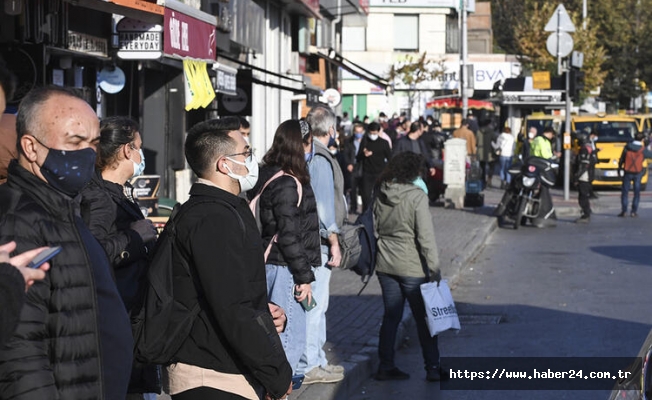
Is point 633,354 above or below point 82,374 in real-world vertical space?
below

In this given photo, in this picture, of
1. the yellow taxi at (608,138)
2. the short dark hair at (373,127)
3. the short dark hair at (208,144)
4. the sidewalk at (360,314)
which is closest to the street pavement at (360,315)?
the sidewalk at (360,314)

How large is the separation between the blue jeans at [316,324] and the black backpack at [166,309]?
3.45 m

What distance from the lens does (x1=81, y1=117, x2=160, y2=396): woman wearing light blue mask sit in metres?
5.09

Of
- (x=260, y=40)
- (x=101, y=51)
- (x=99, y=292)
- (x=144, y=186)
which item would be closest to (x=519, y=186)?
(x=260, y=40)

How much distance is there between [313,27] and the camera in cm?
3656

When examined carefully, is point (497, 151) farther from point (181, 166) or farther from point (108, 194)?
point (108, 194)

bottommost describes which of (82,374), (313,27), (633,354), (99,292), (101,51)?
(633,354)

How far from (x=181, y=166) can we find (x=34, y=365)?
15618 millimetres

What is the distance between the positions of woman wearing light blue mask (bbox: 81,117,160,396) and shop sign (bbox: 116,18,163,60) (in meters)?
7.61

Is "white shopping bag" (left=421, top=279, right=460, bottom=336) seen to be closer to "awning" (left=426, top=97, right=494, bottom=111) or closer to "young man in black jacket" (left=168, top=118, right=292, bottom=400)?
"young man in black jacket" (left=168, top=118, right=292, bottom=400)

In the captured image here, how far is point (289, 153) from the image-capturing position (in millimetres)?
7211

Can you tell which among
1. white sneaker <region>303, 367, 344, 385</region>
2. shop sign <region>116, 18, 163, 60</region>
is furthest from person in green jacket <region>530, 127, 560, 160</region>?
white sneaker <region>303, 367, 344, 385</region>

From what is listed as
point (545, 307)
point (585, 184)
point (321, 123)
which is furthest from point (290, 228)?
point (585, 184)

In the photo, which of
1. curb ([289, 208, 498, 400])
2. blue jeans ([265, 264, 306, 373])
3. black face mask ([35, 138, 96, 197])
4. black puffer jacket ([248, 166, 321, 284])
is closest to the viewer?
black face mask ([35, 138, 96, 197])
